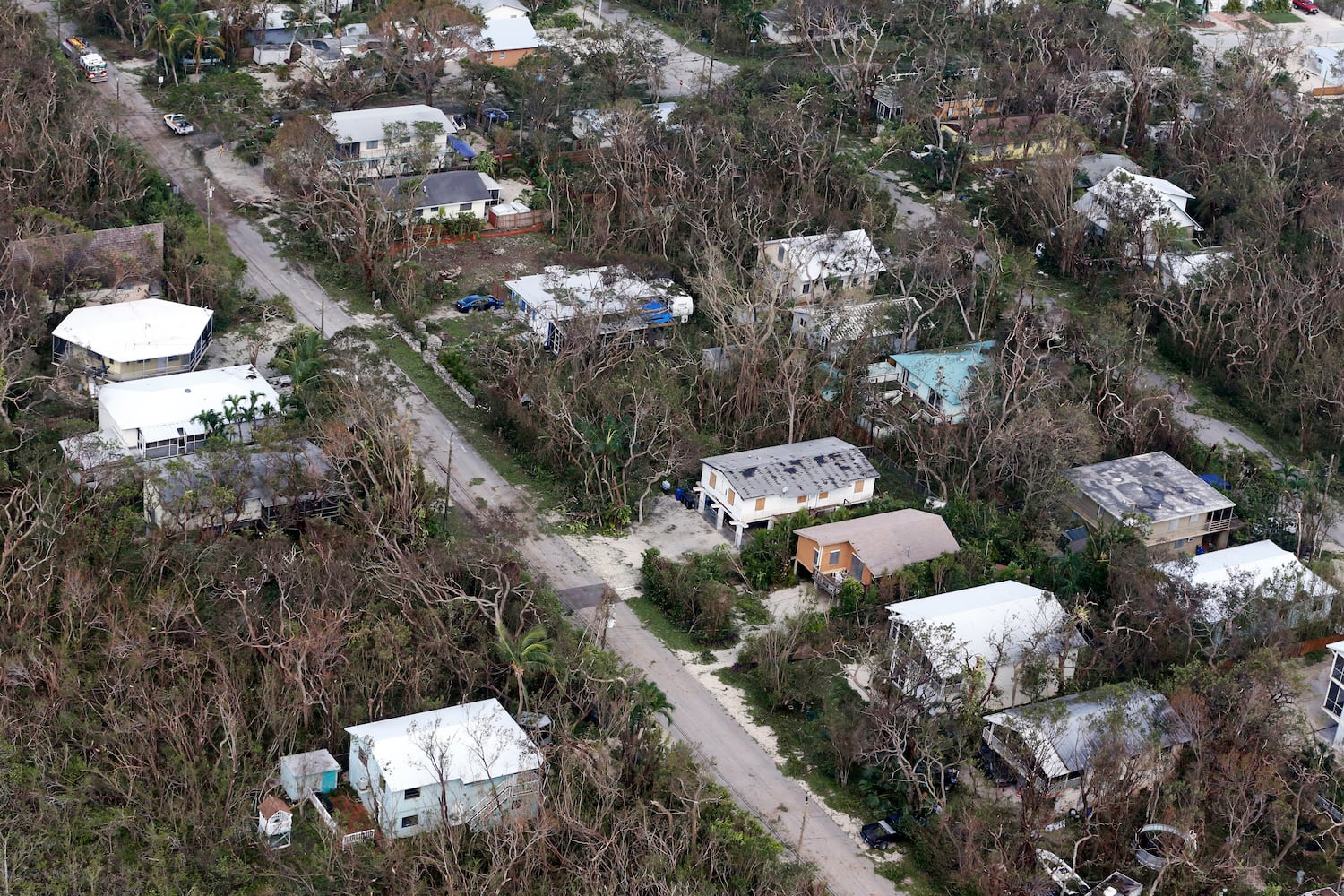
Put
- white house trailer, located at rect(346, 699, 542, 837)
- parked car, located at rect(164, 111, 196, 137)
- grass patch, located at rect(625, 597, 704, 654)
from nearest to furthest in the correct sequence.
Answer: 1. white house trailer, located at rect(346, 699, 542, 837)
2. grass patch, located at rect(625, 597, 704, 654)
3. parked car, located at rect(164, 111, 196, 137)

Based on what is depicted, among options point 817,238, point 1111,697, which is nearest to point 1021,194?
point 817,238

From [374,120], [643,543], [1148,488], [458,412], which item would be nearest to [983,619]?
[1148,488]

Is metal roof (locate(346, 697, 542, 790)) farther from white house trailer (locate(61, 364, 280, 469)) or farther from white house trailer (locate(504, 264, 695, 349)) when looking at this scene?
white house trailer (locate(504, 264, 695, 349))

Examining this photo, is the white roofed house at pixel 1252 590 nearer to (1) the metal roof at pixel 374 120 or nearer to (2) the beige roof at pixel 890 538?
(2) the beige roof at pixel 890 538

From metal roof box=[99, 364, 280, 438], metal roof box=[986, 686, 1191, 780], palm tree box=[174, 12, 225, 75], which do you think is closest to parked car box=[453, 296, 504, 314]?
metal roof box=[99, 364, 280, 438]

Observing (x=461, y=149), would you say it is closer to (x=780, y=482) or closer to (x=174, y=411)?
(x=174, y=411)

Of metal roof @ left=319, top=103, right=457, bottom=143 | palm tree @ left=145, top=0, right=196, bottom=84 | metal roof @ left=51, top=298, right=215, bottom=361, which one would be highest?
palm tree @ left=145, top=0, right=196, bottom=84
